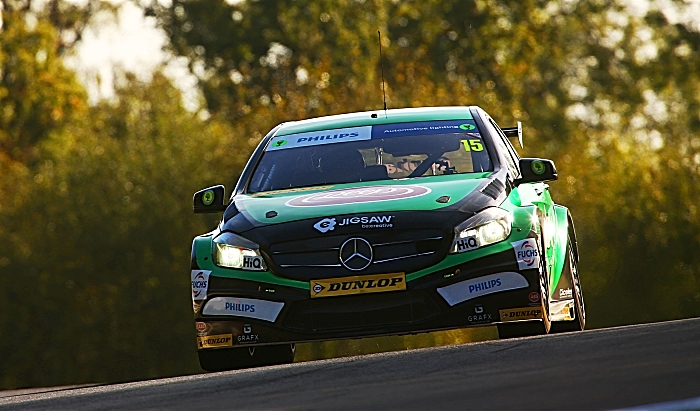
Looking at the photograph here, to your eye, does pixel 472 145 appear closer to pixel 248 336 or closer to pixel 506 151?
pixel 506 151

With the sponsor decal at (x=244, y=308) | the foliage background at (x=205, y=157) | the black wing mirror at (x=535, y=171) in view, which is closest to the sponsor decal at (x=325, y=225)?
the sponsor decal at (x=244, y=308)

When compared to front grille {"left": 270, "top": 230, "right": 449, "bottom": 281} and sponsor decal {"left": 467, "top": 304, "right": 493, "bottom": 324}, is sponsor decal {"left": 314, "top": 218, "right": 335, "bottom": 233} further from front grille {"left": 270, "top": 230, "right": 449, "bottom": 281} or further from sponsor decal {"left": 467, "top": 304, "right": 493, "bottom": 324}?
sponsor decal {"left": 467, "top": 304, "right": 493, "bottom": 324}

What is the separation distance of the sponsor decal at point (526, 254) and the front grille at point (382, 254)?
0.41 metres

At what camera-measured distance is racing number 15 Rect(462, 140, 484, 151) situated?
1077cm

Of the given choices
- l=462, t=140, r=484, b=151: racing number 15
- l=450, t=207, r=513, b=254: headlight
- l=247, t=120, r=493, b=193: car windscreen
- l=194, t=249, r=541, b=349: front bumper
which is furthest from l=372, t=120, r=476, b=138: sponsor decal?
l=194, t=249, r=541, b=349: front bumper

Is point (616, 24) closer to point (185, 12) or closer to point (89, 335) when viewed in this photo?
point (185, 12)

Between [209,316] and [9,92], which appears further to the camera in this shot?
[9,92]

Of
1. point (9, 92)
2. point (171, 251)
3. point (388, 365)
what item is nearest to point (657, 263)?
point (171, 251)

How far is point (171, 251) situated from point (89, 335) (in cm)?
268

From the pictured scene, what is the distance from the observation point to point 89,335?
37719 mm

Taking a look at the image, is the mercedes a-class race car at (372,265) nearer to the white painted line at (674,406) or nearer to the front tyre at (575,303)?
the front tyre at (575,303)

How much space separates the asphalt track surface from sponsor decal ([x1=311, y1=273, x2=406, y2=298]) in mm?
376

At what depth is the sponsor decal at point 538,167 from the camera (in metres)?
10.5

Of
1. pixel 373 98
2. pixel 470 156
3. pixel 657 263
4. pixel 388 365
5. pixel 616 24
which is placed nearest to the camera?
pixel 388 365
